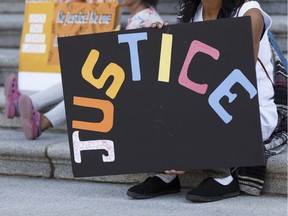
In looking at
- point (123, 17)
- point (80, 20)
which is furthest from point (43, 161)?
point (123, 17)

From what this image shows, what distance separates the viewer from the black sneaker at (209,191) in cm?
393

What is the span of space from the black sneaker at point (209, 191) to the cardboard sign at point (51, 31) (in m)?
1.72

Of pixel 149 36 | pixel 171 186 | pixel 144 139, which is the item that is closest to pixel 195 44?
pixel 149 36

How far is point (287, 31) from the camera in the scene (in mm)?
5094

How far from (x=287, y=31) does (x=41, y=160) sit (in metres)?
1.65

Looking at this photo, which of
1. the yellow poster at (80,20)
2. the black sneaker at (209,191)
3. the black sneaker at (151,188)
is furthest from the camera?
the yellow poster at (80,20)

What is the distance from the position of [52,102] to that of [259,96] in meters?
1.40

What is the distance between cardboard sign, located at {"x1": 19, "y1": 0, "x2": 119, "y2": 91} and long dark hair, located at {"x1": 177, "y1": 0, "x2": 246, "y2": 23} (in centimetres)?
118

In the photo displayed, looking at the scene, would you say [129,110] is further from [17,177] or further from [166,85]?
[17,177]

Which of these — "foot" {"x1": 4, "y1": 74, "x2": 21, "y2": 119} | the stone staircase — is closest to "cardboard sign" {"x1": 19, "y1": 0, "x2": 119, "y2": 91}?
the stone staircase

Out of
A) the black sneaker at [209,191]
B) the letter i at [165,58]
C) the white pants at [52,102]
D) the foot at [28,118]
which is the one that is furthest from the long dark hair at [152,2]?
the black sneaker at [209,191]

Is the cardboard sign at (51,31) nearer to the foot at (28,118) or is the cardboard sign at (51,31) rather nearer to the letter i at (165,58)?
the foot at (28,118)

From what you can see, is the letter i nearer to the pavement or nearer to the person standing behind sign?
the person standing behind sign

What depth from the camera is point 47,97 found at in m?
4.96
